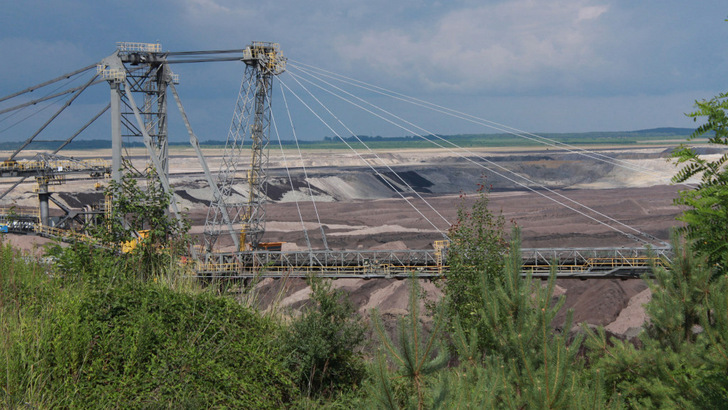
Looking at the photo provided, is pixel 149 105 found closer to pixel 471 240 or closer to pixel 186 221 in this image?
pixel 186 221

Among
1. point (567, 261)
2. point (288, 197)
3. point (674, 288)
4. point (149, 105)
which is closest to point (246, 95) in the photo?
point (149, 105)

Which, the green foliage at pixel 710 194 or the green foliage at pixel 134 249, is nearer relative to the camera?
the green foliage at pixel 710 194

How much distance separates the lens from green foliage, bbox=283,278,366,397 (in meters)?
8.21

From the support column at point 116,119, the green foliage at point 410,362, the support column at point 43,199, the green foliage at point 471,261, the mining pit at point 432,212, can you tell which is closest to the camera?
the green foliage at point 410,362

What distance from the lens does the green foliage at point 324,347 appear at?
8211 mm

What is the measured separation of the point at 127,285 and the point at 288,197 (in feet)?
202

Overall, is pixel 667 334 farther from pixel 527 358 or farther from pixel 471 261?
pixel 471 261

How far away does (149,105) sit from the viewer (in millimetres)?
27531

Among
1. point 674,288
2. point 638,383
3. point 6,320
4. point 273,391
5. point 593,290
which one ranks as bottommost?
point 593,290

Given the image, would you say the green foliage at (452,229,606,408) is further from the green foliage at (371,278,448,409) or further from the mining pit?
the mining pit

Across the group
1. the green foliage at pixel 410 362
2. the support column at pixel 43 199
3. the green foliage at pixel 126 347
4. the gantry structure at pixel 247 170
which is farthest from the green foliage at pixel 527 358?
the support column at pixel 43 199

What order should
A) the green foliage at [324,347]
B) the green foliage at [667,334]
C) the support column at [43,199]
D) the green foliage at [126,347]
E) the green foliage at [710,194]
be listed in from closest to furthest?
the green foliage at [710,194], the green foliage at [667,334], the green foliage at [126,347], the green foliage at [324,347], the support column at [43,199]

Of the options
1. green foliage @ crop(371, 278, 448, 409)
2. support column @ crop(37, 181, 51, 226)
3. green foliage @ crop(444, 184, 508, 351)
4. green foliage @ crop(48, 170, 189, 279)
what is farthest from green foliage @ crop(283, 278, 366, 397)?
support column @ crop(37, 181, 51, 226)

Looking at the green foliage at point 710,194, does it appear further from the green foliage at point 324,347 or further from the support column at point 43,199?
the support column at point 43,199
